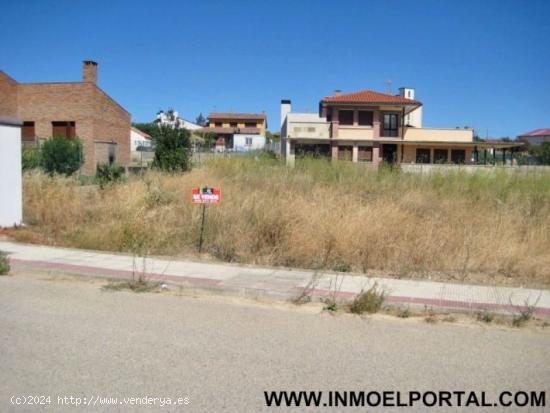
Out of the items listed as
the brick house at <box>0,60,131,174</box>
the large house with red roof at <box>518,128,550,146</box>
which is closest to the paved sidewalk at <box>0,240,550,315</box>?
the brick house at <box>0,60,131,174</box>

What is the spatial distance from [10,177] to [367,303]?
353 inches

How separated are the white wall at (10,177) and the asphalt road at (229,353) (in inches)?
223

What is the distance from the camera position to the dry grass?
8539mm

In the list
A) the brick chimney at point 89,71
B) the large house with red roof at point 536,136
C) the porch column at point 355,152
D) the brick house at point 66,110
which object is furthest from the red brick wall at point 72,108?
the large house with red roof at point 536,136

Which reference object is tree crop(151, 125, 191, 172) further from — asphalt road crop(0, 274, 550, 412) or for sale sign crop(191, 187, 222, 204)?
asphalt road crop(0, 274, 550, 412)

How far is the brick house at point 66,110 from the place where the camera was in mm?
34094

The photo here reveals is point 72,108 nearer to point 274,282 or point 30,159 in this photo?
point 30,159

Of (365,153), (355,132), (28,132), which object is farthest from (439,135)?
(28,132)

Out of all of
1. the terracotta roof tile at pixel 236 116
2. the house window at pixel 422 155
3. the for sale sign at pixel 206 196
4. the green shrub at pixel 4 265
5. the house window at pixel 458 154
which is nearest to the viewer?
the green shrub at pixel 4 265

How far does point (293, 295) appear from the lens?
6621mm

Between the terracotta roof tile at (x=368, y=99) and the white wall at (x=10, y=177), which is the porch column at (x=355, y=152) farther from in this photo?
the white wall at (x=10, y=177)

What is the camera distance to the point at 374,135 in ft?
150

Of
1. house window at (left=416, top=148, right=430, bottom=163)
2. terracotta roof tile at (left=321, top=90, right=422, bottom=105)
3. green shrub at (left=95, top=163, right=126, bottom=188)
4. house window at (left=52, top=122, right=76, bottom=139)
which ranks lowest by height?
green shrub at (left=95, top=163, right=126, bottom=188)

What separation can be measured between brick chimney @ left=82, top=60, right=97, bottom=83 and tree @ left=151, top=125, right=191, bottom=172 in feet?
62.7
